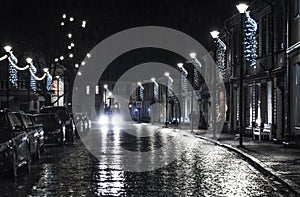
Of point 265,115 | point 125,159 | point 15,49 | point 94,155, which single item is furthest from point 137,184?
point 15,49

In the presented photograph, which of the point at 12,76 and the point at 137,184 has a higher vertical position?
the point at 12,76

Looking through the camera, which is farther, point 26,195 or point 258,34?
point 258,34

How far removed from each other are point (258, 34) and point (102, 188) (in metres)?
24.1

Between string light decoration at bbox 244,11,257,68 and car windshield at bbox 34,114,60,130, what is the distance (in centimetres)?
1235

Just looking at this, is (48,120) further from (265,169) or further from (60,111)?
(265,169)

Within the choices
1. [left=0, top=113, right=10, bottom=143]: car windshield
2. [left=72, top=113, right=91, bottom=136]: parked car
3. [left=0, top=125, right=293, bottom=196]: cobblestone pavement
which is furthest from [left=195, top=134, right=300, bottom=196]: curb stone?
[left=72, top=113, right=91, bottom=136]: parked car

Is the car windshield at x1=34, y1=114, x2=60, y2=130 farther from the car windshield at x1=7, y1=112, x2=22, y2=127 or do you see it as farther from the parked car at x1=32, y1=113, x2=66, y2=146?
the car windshield at x1=7, y1=112, x2=22, y2=127

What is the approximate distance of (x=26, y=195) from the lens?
40.7ft

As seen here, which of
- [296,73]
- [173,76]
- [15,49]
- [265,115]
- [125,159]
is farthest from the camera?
[173,76]

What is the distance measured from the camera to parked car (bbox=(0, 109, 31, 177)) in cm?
1542

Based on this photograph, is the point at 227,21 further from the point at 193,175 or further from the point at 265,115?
the point at 193,175

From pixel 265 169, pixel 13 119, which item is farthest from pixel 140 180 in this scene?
pixel 13 119

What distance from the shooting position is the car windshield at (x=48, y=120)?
94.2ft

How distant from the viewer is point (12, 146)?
1562 centimetres
